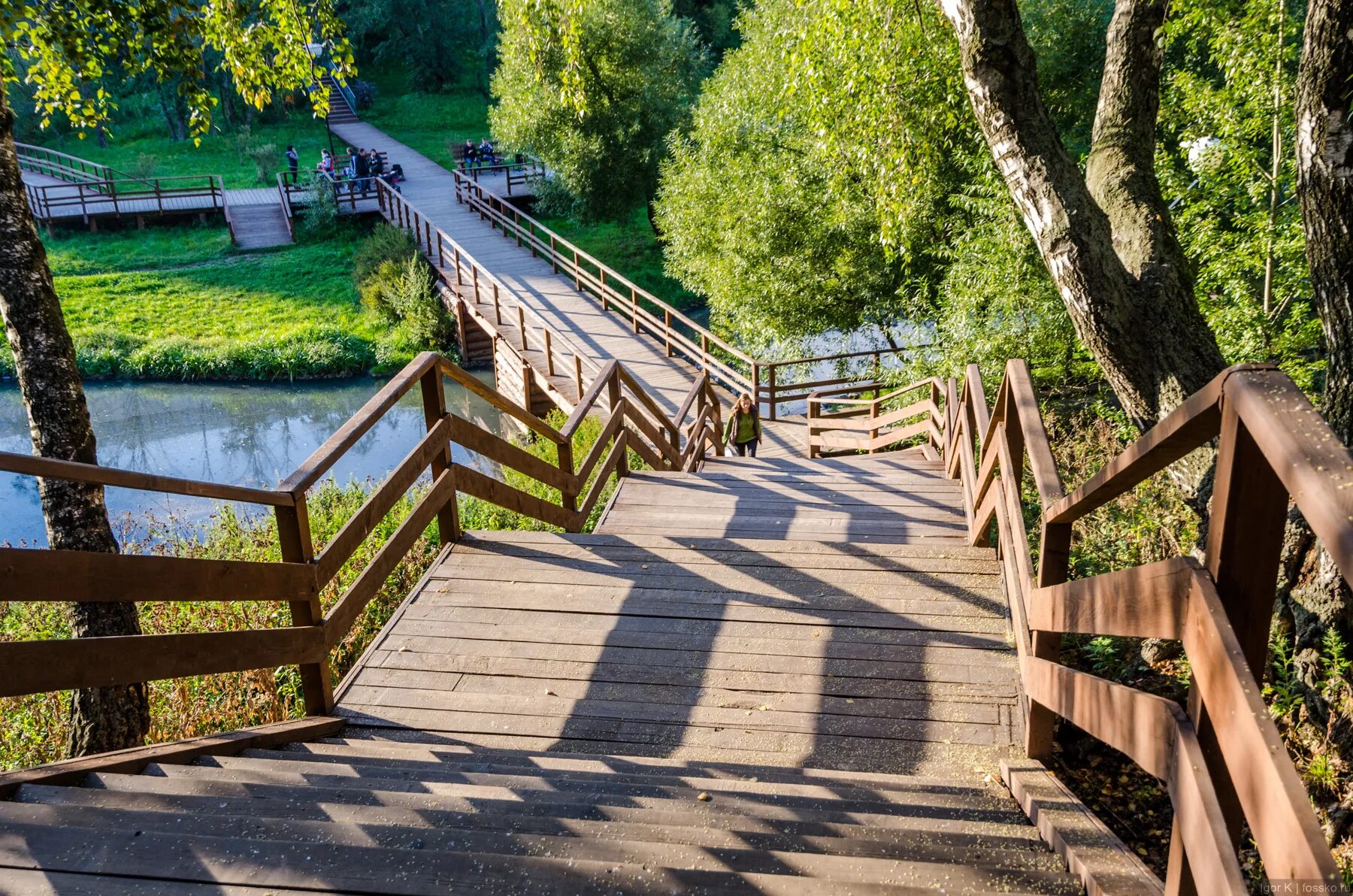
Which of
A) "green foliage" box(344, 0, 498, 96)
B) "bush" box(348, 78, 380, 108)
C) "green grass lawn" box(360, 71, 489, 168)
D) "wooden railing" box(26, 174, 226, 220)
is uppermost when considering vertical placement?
"green foliage" box(344, 0, 498, 96)

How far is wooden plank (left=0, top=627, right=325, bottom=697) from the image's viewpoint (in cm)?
250

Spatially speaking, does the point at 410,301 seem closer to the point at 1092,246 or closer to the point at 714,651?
the point at 1092,246

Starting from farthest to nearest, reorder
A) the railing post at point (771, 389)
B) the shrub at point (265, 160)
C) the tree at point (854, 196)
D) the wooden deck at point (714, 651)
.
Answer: the shrub at point (265, 160) < the railing post at point (771, 389) < the tree at point (854, 196) < the wooden deck at point (714, 651)

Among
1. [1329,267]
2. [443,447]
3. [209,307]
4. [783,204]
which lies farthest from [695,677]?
[209,307]

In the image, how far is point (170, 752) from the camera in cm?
306

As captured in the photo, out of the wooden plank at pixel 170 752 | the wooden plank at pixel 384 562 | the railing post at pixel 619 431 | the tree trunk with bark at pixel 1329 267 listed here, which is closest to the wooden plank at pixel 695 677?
the wooden plank at pixel 384 562

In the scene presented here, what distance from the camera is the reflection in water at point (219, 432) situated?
15672 mm

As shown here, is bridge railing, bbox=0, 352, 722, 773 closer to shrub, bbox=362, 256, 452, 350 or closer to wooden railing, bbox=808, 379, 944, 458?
wooden railing, bbox=808, 379, 944, 458

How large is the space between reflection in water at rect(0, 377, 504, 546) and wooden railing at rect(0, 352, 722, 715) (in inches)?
412

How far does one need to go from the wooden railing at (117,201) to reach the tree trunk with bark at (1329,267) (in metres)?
30.8

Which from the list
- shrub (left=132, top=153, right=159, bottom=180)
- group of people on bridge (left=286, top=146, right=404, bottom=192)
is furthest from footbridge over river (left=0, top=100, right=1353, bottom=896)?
shrub (left=132, top=153, right=159, bottom=180)

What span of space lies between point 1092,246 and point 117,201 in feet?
101

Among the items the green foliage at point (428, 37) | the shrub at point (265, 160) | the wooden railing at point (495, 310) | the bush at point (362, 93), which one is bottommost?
the wooden railing at point (495, 310)

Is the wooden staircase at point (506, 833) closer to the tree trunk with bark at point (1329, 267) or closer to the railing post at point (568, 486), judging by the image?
the tree trunk with bark at point (1329, 267)
